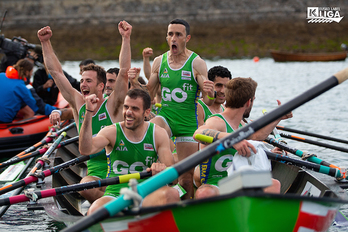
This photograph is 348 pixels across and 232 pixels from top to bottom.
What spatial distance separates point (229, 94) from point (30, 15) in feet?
162

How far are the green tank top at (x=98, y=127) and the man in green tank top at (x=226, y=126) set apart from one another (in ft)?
4.93

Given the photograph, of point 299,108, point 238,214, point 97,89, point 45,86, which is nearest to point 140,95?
point 97,89

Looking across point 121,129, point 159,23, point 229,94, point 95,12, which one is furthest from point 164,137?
point 95,12

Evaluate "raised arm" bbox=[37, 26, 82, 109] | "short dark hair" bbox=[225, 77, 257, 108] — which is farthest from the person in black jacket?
"short dark hair" bbox=[225, 77, 257, 108]

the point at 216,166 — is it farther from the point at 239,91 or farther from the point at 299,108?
the point at 299,108

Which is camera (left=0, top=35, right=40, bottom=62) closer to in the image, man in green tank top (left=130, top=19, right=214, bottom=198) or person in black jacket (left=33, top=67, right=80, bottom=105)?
person in black jacket (left=33, top=67, right=80, bottom=105)

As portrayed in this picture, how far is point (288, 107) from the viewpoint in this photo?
3.52 meters

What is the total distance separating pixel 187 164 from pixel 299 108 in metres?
13.7

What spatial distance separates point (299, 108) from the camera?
16.2m

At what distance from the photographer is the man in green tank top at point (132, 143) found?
4332 mm

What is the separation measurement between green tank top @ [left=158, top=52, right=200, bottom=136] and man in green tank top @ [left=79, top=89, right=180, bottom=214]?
142cm

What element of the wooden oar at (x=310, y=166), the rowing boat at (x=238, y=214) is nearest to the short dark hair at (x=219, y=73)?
the wooden oar at (x=310, y=166)

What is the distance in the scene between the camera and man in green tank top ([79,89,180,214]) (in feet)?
14.2

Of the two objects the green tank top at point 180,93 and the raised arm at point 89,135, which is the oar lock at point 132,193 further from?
the green tank top at point 180,93
